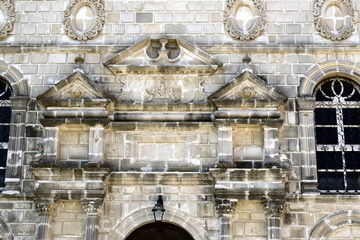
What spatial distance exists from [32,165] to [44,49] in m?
2.60

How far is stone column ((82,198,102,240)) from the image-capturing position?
11461mm

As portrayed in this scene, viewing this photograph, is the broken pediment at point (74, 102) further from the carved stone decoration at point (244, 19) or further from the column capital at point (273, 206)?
the column capital at point (273, 206)

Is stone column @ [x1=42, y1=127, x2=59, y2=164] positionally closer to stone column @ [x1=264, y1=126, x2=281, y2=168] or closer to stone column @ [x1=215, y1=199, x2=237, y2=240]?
stone column @ [x1=215, y1=199, x2=237, y2=240]

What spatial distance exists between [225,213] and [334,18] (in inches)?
192

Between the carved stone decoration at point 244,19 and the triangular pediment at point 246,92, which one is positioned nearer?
the triangular pediment at point 246,92

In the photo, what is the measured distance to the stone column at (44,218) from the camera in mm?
11484

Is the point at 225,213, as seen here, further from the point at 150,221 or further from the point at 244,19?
the point at 244,19

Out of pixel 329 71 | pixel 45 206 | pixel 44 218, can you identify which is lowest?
pixel 44 218

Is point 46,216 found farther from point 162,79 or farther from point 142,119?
point 162,79

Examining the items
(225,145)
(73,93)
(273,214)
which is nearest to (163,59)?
(73,93)

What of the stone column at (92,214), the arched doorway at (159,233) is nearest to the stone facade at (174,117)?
the stone column at (92,214)

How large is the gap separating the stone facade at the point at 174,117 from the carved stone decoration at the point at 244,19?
0.10 ft

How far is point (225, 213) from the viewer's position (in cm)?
1148

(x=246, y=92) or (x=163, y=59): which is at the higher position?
(x=163, y=59)
